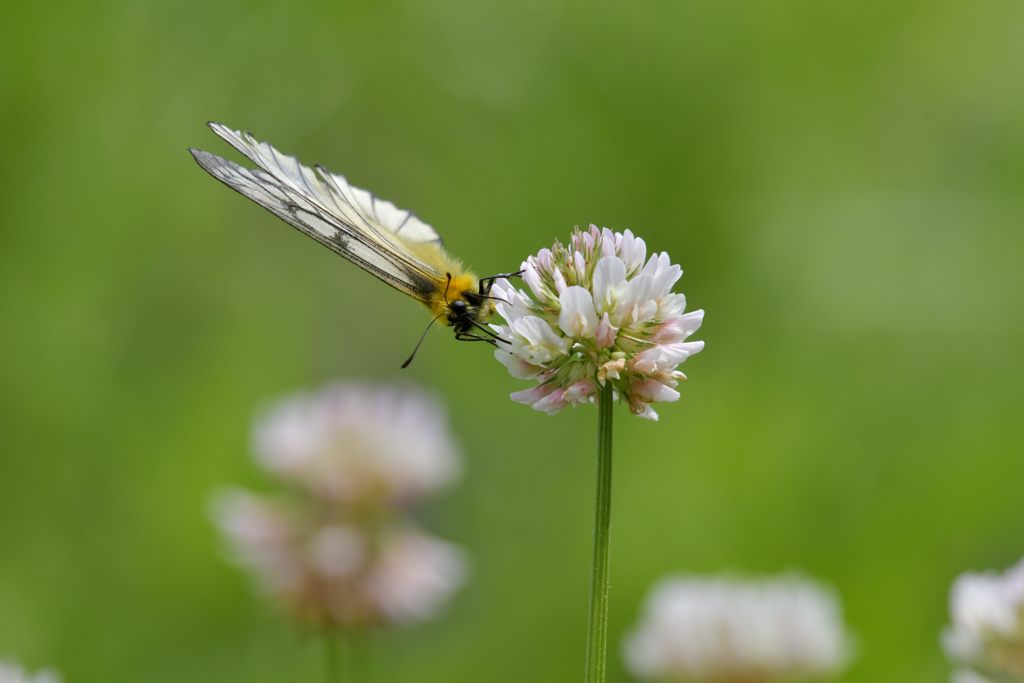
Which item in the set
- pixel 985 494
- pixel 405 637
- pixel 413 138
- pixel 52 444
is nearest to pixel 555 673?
pixel 405 637

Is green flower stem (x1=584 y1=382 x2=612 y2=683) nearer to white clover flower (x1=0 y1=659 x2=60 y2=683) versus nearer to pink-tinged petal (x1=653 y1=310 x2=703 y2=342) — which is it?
pink-tinged petal (x1=653 y1=310 x2=703 y2=342)

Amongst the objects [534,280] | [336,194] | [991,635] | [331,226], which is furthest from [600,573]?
[336,194]

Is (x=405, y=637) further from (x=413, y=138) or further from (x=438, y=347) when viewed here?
(x=413, y=138)

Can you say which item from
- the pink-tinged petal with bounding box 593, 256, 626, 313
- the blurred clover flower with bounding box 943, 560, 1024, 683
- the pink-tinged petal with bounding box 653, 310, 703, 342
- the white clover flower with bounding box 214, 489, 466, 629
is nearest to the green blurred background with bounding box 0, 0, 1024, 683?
the white clover flower with bounding box 214, 489, 466, 629

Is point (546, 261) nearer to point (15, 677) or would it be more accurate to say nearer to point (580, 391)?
point (580, 391)

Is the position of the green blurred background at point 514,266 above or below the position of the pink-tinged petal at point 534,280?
above

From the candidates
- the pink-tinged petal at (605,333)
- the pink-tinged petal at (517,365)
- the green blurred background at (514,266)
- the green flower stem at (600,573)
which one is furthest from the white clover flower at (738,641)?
the green flower stem at (600,573)

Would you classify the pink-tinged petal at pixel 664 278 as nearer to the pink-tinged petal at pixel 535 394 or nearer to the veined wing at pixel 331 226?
the pink-tinged petal at pixel 535 394

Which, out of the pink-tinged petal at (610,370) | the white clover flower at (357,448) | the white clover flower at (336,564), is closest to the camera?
the pink-tinged petal at (610,370)
